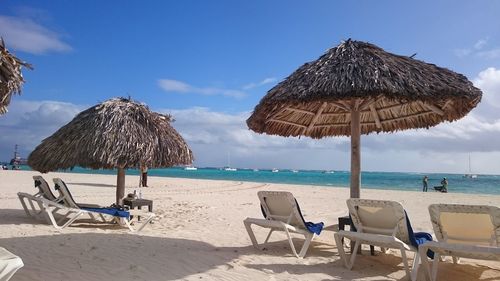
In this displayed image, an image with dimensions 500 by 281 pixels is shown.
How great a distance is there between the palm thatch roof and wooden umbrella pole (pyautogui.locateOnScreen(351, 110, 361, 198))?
13.6 feet

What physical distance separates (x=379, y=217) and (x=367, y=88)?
1.47m

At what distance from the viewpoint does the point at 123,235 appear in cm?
628

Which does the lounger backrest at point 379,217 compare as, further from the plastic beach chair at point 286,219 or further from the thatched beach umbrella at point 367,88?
the thatched beach umbrella at point 367,88

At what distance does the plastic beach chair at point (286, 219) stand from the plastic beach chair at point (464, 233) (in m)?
1.53

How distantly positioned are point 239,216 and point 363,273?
5234 millimetres

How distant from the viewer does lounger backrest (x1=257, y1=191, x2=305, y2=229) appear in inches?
204

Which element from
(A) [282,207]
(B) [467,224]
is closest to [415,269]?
(B) [467,224]

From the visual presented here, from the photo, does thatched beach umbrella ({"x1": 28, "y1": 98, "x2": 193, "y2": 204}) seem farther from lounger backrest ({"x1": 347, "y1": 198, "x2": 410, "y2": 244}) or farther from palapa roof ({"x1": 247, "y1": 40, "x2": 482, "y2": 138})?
lounger backrest ({"x1": 347, "y1": 198, "x2": 410, "y2": 244})

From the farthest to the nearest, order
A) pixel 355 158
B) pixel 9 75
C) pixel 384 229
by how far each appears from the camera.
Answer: pixel 355 158, pixel 384 229, pixel 9 75

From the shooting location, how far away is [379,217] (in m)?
4.45

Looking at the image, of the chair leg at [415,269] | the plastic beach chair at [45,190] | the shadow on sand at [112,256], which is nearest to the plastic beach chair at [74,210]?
the plastic beach chair at [45,190]

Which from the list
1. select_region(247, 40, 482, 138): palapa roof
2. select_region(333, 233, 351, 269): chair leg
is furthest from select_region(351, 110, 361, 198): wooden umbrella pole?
select_region(333, 233, 351, 269): chair leg

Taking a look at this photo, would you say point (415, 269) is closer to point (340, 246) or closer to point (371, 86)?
point (340, 246)

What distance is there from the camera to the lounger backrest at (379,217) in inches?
167
